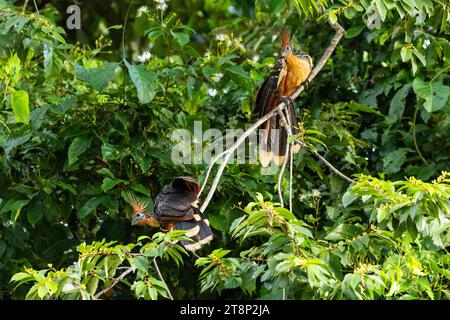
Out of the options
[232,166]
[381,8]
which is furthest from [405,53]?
[232,166]

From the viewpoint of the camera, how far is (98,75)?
368 cm

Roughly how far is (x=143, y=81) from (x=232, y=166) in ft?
1.97

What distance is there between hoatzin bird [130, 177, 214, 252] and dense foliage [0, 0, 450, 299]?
0.12 m

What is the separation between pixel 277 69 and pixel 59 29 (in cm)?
108

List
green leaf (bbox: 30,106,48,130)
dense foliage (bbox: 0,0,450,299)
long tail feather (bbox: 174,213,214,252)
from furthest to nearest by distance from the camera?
green leaf (bbox: 30,106,48,130)
long tail feather (bbox: 174,213,214,252)
dense foliage (bbox: 0,0,450,299)

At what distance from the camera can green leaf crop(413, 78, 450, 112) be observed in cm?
420

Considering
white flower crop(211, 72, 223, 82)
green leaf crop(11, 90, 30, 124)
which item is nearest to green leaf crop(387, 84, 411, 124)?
white flower crop(211, 72, 223, 82)

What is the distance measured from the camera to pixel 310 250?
3.09m

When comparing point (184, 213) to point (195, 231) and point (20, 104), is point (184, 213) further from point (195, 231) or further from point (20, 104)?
point (20, 104)

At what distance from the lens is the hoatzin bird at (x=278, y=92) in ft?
13.7

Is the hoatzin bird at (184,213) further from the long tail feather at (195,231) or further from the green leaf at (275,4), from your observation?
the green leaf at (275,4)

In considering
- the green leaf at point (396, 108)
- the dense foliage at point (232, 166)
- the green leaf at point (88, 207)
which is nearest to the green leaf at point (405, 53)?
the dense foliage at point (232, 166)

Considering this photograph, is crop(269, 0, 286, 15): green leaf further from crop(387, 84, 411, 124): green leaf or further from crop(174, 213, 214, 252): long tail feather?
crop(174, 213, 214, 252): long tail feather
